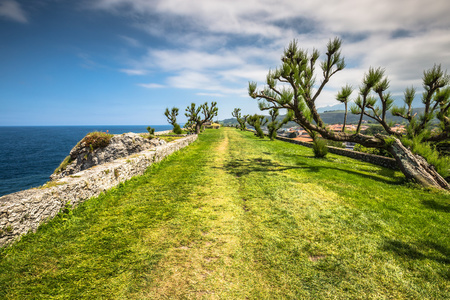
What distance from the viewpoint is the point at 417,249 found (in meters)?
3.99

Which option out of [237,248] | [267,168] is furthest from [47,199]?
[267,168]

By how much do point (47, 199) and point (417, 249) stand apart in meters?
8.83

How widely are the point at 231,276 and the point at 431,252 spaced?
4451 mm

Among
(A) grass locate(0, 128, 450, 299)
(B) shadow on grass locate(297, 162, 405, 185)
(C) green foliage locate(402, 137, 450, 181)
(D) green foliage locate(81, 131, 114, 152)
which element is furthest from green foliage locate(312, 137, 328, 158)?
(D) green foliage locate(81, 131, 114, 152)

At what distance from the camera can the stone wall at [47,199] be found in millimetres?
3775

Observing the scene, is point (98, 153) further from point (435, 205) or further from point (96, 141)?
point (435, 205)

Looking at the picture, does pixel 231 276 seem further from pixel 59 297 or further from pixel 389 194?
pixel 389 194

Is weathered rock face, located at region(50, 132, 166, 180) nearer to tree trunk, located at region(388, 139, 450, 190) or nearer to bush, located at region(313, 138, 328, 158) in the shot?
bush, located at region(313, 138, 328, 158)

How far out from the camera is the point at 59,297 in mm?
2816

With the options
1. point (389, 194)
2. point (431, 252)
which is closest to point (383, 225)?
point (431, 252)

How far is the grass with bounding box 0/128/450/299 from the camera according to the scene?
3.03 metres

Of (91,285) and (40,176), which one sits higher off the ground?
(91,285)

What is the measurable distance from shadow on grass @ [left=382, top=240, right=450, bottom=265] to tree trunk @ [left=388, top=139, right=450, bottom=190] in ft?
17.6

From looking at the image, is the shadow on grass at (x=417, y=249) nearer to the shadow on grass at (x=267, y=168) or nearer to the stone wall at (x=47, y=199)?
the shadow on grass at (x=267, y=168)
